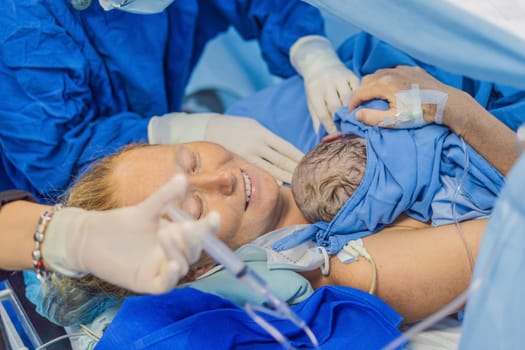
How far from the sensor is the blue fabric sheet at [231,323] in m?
1.08

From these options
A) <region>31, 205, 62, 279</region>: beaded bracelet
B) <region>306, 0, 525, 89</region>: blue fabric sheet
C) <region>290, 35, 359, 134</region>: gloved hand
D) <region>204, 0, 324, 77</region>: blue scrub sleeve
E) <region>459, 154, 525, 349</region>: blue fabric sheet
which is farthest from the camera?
<region>204, 0, 324, 77</region>: blue scrub sleeve

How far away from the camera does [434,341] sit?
4.01 ft

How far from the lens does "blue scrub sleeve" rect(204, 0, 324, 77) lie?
1.76 meters

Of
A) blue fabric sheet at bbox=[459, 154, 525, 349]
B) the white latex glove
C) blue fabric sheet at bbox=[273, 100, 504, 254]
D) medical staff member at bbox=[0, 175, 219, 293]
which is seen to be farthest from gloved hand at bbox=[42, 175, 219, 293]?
the white latex glove

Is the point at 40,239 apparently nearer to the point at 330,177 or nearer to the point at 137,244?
the point at 137,244

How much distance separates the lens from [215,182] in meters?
1.15

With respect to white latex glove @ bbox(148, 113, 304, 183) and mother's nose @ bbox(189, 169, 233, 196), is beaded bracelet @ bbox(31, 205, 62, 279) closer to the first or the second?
mother's nose @ bbox(189, 169, 233, 196)

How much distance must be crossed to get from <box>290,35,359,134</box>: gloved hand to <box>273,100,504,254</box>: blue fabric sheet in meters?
0.27

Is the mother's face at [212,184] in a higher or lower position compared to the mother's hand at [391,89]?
lower

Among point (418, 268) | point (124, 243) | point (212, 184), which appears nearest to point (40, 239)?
point (124, 243)

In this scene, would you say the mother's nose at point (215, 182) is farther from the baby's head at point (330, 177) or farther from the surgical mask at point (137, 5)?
the surgical mask at point (137, 5)

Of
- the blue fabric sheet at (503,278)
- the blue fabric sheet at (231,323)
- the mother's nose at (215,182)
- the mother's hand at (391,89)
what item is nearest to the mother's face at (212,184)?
the mother's nose at (215,182)

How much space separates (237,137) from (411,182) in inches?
21.1

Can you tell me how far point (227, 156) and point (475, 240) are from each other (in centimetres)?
56
